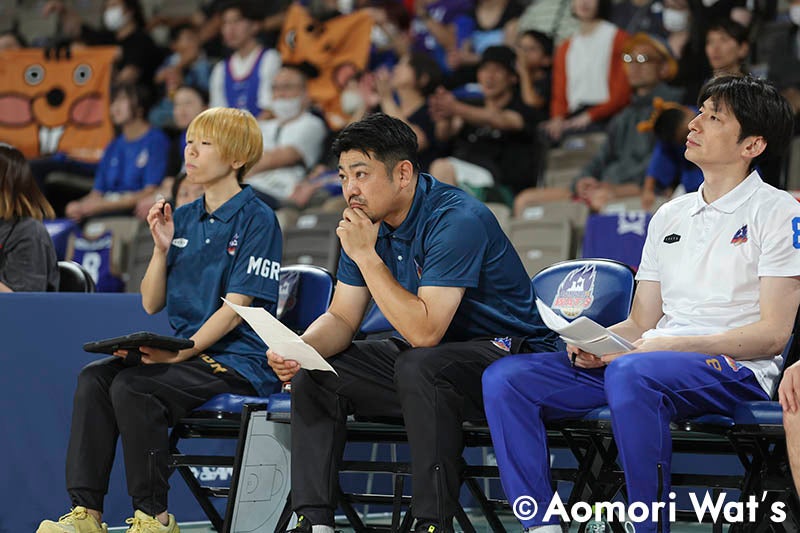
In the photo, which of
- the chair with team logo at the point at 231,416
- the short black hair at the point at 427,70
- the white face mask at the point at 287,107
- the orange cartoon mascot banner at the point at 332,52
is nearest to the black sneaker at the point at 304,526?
the chair with team logo at the point at 231,416

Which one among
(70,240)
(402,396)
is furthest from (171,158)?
(402,396)

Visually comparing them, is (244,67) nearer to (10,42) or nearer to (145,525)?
(10,42)

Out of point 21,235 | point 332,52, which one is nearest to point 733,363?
point 21,235

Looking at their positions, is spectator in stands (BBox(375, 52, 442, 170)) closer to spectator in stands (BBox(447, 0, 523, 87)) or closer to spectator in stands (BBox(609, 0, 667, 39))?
spectator in stands (BBox(447, 0, 523, 87))

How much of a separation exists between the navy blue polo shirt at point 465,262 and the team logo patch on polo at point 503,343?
77mm

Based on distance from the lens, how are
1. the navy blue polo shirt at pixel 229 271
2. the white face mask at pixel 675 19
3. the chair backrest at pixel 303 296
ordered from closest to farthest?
the navy blue polo shirt at pixel 229 271, the chair backrest at pixel 303 296, the white face mask at pixel 675 19

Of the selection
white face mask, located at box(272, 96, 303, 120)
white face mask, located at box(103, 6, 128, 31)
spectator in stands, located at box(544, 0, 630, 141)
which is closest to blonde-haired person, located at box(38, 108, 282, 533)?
spectator in stands, located at box(544, 0, 630, 141)

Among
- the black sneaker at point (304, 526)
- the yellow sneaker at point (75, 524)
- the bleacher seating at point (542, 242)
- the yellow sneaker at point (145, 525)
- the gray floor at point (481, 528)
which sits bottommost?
the gray floor at point (481, 528)

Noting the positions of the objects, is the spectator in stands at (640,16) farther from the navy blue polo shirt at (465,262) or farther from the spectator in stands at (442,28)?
the navy blue polo shirt at (465,262)

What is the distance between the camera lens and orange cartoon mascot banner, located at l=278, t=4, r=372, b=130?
344 inches

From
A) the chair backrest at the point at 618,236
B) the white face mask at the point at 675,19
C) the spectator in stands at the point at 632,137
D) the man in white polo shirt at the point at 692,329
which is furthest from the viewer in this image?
the white face mask at the point at 675,19

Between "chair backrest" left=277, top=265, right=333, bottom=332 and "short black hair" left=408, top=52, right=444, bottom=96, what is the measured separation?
14.1 ft

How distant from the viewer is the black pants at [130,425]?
3.28 m

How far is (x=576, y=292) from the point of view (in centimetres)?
341
